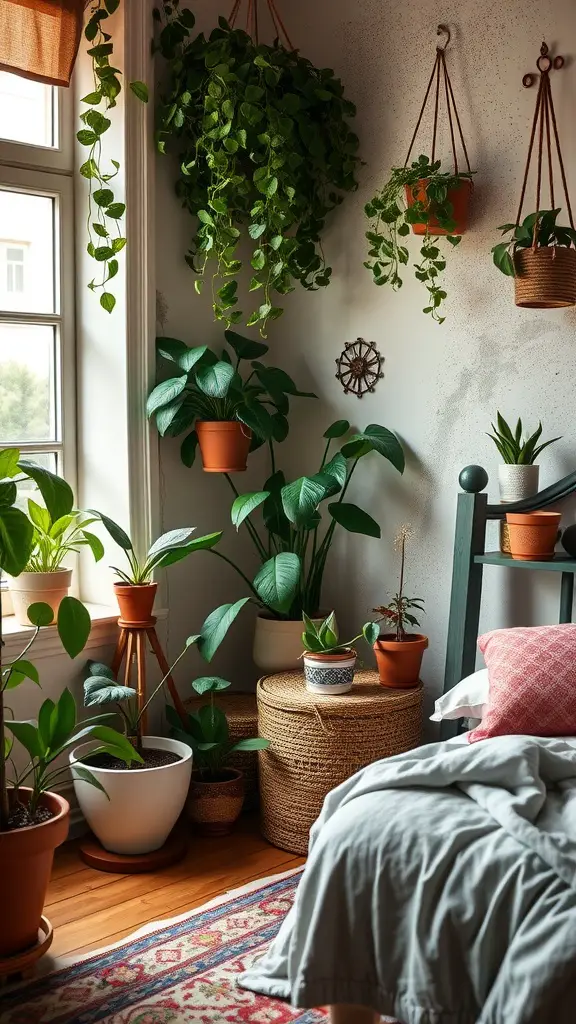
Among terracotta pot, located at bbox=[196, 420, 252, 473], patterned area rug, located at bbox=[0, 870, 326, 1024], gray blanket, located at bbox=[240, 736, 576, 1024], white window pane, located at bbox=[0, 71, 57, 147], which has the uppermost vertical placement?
white window pane, located at bbox=[0, 71, 57, 147]

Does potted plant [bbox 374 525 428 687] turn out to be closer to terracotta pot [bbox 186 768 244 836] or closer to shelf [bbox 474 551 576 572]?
shelf [bbox 474 551 576 572]

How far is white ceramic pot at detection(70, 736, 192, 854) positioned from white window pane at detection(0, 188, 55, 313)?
1.37m

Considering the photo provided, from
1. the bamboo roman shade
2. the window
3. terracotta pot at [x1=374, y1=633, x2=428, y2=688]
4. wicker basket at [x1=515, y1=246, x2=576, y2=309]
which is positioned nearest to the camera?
wicker basket at [x1=515, y1=246, x2=576, y2=309]

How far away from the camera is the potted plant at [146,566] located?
301 centimetres

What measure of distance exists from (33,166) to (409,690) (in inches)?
77.0

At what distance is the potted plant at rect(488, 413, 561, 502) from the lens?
2875 millimetres

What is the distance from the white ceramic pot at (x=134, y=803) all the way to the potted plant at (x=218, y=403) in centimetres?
96

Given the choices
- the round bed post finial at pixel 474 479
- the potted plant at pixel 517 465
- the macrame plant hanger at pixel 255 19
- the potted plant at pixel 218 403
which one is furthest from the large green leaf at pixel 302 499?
the macrame plant hanger at pixel 255 19

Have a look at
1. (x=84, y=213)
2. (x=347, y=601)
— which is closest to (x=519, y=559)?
(x=347, y=601)

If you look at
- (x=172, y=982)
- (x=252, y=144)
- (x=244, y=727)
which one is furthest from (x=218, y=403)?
(x=172, y=982)

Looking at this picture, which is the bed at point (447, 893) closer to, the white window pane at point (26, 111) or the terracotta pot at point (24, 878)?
the terracotta pot at point (24, 878)

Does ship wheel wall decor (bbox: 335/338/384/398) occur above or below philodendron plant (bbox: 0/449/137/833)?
above

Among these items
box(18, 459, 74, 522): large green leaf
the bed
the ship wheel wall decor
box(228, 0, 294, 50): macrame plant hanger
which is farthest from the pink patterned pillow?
box(228, 0, 294, 50): macrame plant hanger

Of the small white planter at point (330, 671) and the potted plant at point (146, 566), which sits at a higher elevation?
the potted plant at point (146, 566)
